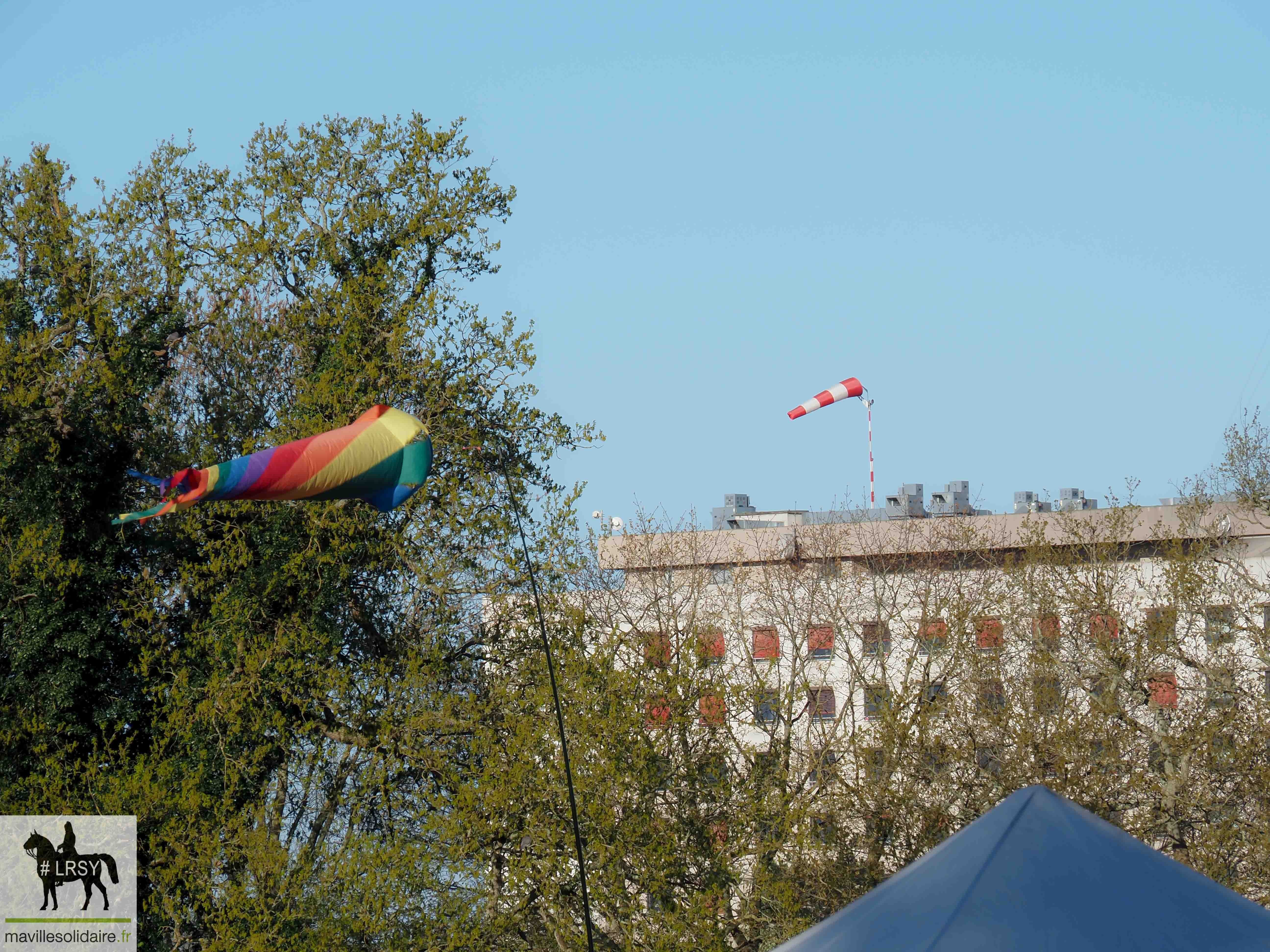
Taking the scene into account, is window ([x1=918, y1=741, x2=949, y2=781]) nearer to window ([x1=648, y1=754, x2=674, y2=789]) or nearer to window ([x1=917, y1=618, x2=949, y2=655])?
window ([x1=917, y1=618, x2=949, y2=655])

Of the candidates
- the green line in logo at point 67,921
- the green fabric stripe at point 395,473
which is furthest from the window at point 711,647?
the green fabric stripe at point 395,473

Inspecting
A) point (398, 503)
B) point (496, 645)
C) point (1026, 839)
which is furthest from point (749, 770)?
point (1026, 839)

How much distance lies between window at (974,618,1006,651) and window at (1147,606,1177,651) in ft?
6.08

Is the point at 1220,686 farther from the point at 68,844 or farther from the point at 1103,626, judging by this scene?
the point at 68,844

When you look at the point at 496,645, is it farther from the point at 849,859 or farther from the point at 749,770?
the point at 849,859

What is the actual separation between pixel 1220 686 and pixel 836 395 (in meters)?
16.1

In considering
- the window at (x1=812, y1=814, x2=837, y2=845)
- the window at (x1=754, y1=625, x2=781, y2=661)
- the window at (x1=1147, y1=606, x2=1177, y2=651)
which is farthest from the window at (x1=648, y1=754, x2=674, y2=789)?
the window at (x1=1147, y1=606, x2=1177, y2=651)

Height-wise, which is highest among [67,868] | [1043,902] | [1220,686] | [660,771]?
[1043,902]

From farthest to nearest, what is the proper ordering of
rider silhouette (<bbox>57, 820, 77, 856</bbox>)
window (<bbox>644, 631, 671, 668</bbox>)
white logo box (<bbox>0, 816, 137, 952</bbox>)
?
window (<bbox>644, 631, 671, 668</bbox>) < rider silhouette (<bbox>57, 820, 77, 856</bbox>) < white logo box (<bbox>0, 816, 137, 952</bbox>)

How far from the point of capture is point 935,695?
1683cm

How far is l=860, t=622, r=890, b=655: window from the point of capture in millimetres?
19562

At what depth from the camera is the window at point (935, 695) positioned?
1584 cm

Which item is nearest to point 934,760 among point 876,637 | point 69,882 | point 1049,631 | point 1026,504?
point 1049,631

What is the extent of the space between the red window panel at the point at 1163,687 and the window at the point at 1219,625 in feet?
2.14
